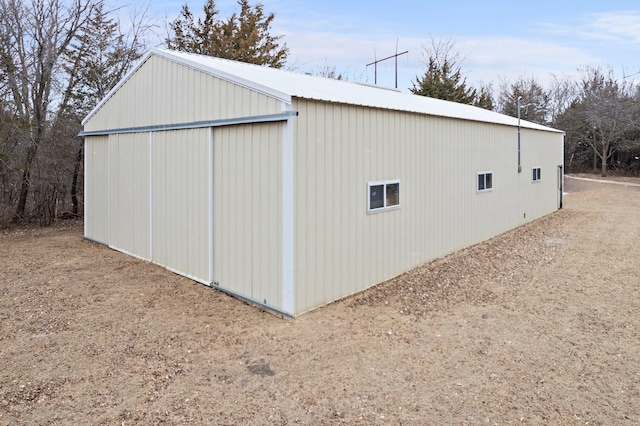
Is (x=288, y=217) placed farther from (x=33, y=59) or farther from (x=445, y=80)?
(x=445, y=80)

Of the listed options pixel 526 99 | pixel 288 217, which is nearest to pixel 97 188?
pixel 288 217

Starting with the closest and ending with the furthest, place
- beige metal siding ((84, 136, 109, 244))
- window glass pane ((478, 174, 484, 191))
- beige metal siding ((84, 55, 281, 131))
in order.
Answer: beige metal siding ((84, 55, 281, 131)) → beige metal siding ((84, 136, 109, 244)) → window glass pane ((478, 174, 484, 191))

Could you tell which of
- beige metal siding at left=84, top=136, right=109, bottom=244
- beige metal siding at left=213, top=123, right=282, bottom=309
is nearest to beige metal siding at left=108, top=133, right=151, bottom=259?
beige metal siding at left=84, top=136, right=109, bottom=244

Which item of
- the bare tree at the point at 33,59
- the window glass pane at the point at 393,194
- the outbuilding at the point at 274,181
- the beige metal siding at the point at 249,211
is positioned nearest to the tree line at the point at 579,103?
the outbuilding at the point at 274,181

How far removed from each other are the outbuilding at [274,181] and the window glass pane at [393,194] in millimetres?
29

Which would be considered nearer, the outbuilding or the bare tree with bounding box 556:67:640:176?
the outbuilding

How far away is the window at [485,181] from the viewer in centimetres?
935

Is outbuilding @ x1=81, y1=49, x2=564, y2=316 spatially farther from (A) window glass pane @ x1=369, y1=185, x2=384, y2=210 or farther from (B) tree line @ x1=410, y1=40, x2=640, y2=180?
(B) tree line @ x1=410, y1=40, x2=640, y2=180

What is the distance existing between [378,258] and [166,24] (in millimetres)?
17074

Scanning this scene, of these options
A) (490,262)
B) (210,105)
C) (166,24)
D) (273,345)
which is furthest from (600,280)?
(166,24)

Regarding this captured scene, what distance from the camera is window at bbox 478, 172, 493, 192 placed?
368 inches

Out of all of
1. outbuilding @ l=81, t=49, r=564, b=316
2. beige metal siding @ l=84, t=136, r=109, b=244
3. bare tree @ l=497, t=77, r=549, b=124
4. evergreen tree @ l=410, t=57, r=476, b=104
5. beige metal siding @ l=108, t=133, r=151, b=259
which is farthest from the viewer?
bare tree @ l=497, t=77, r=549, b=124

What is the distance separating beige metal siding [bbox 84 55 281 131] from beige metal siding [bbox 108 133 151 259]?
39cm

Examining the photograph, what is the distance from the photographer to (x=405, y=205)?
6766mm
